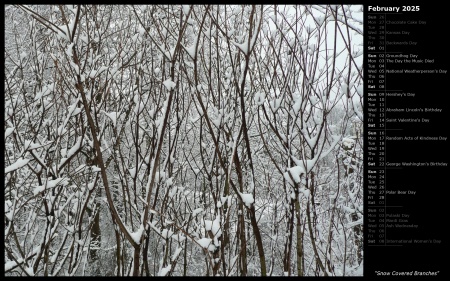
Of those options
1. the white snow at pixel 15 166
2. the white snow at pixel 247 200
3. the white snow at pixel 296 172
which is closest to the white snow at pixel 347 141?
the white snow at pixel 296 172

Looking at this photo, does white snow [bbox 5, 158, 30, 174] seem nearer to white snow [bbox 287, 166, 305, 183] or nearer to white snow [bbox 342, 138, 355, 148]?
white snow [bbox 287, 166, 305, 183]

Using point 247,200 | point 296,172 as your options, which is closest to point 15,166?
point 247,200

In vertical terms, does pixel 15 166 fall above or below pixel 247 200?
above

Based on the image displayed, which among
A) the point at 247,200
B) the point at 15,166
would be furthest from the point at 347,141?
the point at 15,166

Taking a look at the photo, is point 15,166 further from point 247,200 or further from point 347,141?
point 347,141

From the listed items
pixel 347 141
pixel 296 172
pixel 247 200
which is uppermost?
pixel 347 141

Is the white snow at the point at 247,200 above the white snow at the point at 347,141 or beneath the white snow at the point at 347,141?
beneath

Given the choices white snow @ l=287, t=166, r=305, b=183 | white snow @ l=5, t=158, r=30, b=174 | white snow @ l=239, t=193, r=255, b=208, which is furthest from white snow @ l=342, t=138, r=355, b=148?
white snow @ l=5, t=158, r=30, b=174

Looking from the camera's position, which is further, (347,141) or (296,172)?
(347,141)

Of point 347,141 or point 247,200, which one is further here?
point 347,141

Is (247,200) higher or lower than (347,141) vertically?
lower

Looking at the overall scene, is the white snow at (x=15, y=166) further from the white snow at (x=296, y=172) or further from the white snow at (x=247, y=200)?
the white snow at (x=296, y=172)
